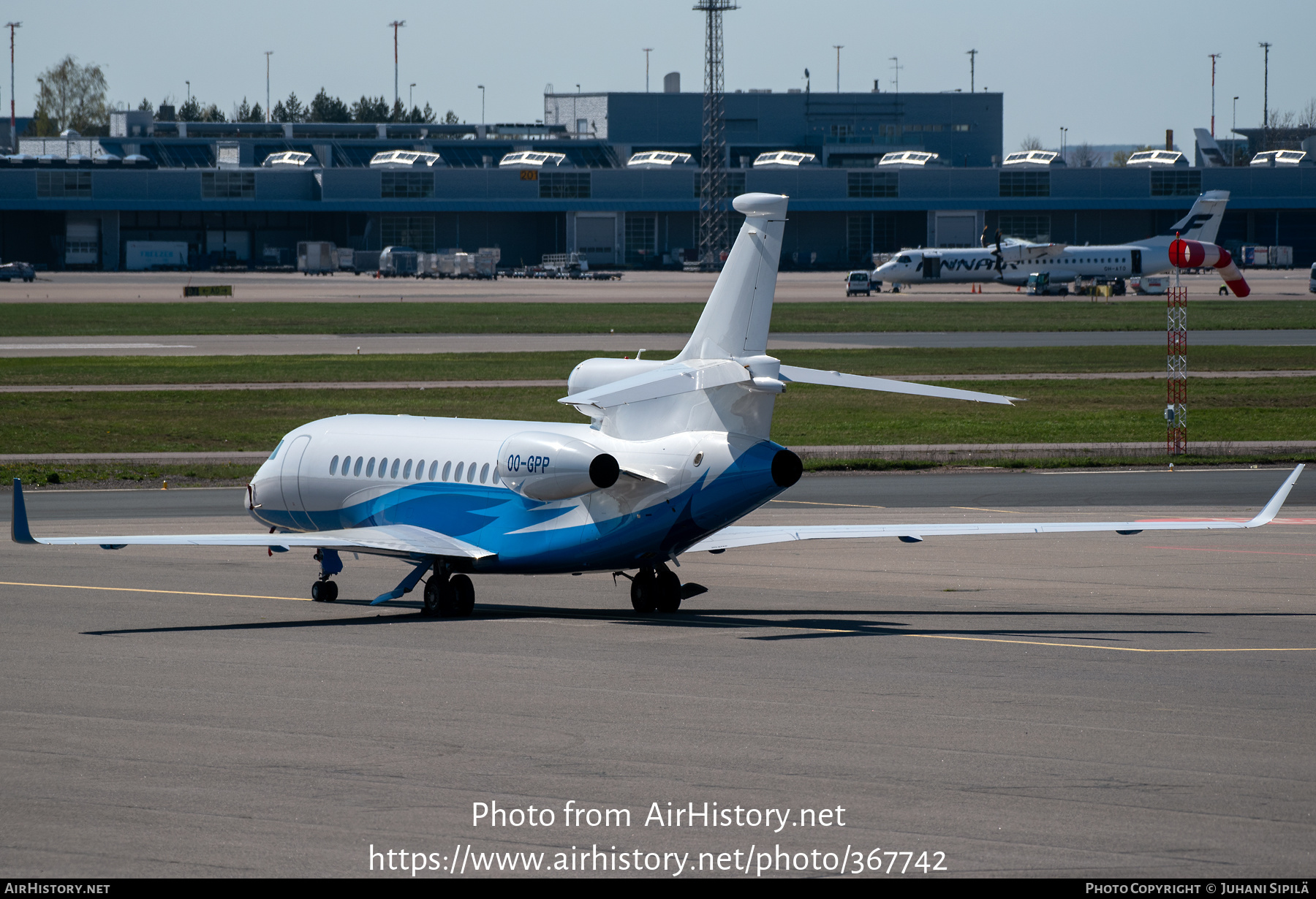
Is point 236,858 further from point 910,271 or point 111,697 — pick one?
point 910,271

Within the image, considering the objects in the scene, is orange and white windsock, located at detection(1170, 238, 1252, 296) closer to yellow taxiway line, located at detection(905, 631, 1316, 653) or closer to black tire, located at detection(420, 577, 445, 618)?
yellow taxiway line, located at detection(905, 631, 1316, 653)

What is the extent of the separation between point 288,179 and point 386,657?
606 ft

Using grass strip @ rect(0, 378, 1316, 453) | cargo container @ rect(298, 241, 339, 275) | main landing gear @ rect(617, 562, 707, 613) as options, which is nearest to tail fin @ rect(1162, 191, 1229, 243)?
grass strip @ rect(0, 378, 1316, 453)

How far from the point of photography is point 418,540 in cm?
2427

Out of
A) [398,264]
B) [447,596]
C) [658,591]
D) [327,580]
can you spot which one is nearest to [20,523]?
[327,580]

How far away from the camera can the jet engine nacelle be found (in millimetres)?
21781

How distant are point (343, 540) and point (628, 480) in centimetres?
477

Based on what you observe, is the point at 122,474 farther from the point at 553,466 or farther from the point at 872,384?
the point at 872,384

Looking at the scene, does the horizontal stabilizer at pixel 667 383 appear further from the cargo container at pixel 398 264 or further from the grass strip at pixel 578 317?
the cargo container at pixel 398 264

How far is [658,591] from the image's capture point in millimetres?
24219

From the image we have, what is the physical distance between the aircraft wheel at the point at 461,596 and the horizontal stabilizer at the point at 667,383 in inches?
147

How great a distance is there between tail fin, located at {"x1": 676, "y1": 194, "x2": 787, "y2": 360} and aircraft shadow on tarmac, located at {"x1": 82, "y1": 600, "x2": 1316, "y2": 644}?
402cm

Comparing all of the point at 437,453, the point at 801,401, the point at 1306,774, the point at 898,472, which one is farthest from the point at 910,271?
the point at 1306,774

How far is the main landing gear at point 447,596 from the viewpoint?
24328 millimetres
